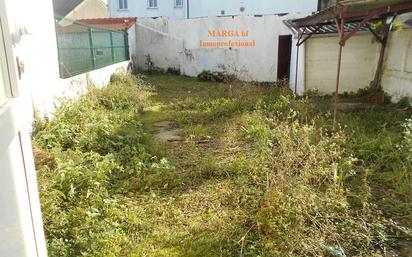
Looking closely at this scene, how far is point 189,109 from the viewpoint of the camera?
8617mm

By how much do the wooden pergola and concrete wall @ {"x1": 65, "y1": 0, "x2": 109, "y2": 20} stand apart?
2272 cm

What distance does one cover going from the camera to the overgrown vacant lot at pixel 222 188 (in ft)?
9.45

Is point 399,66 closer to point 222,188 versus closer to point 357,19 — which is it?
point 357,19

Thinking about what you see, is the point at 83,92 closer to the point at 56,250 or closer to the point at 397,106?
the point at 56,250

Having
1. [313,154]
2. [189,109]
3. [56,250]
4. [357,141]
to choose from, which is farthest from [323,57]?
[56,250]

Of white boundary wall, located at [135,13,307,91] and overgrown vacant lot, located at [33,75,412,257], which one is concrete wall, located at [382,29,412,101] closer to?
overgrown vacant lot, located at [33,75,412,257]

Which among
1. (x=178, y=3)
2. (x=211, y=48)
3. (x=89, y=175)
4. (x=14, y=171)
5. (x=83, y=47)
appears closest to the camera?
(x=14, y=171)

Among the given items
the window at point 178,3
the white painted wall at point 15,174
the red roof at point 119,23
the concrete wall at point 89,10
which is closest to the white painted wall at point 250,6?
the window at point 178,3

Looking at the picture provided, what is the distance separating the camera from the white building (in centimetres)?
1791

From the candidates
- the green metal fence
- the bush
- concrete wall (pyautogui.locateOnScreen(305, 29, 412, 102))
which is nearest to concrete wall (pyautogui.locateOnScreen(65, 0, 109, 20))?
the green metal fence

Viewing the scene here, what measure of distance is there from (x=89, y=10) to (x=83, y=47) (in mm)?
26111

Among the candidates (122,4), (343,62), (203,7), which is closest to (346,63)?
(343,62)

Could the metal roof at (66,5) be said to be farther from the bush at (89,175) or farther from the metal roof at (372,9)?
the metal roof at (372,9)

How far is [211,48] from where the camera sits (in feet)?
49.1
